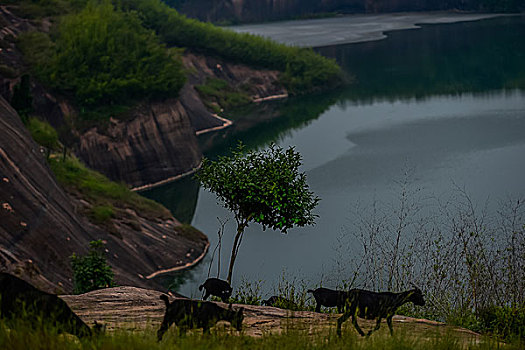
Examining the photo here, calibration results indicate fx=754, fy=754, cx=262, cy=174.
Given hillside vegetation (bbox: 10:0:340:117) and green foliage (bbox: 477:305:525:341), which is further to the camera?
hillside vegetation (bbox: 10:0:340:117)

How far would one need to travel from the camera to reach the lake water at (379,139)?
117ft

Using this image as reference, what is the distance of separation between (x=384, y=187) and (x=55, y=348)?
1408 inches

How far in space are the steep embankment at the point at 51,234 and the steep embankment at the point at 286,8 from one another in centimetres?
11334

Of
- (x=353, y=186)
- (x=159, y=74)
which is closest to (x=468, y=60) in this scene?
(x=159, y=74)

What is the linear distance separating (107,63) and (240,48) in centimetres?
3279

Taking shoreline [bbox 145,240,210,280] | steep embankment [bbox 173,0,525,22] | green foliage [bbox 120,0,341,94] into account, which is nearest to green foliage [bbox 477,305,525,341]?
shoreline [bbox 145,240,210,280]

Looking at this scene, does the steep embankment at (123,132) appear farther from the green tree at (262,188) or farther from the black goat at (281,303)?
the black goat at (281,303)

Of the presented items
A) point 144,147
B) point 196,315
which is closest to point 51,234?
point 196,315

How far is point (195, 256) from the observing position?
123ft

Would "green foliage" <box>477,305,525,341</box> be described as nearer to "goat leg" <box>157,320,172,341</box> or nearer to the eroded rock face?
"goat leg" <box>157,320,172,341</box>

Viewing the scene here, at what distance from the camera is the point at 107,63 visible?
5981cm

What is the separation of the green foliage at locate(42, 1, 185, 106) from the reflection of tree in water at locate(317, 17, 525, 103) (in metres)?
24.9

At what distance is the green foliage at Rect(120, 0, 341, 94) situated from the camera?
8794 centimetres

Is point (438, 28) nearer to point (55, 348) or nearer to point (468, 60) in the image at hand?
point (468, 60)
